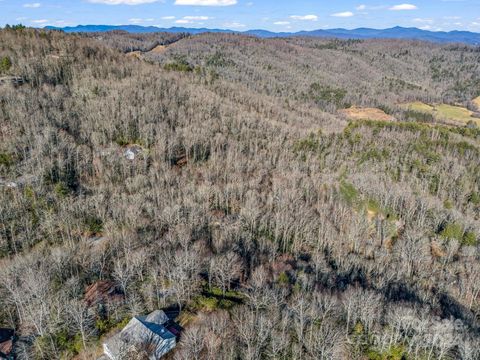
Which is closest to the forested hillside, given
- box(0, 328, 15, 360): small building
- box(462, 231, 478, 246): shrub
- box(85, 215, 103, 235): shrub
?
box(462, 231, 478, 246): shrub

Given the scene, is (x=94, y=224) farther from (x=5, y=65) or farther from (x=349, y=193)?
(x=5, y=65)

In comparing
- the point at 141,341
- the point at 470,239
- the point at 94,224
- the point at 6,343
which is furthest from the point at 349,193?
Result: the point at 6,343

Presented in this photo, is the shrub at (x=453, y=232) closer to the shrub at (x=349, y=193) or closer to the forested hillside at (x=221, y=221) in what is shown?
the forested hillside at (x=221, y=221)

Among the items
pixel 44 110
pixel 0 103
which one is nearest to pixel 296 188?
pixel 44 110

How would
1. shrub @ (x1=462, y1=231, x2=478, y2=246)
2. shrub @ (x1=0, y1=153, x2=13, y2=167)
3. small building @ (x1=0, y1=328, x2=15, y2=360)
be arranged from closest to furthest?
1. small building @ (x1=0, y1=328, x2=15, y2=360)
2. shrub @ (x1=462, y1=231, x2=478, y2=246)
3. shrub @ (x1=0, y1=153, x2=13, y2=167)

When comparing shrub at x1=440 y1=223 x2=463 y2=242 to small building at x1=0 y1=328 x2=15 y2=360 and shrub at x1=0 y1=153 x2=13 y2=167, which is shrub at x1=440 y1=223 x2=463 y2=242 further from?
shrub at x1=0 y1=153 x2=13 y2=167
